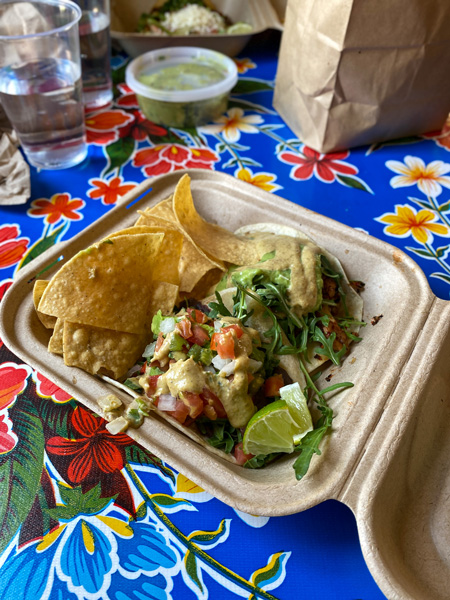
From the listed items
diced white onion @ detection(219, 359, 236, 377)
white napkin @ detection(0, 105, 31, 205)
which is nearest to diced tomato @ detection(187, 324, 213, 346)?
diced white onion @ detection(219, 359, 236, 377)

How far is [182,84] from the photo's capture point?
2.54 m

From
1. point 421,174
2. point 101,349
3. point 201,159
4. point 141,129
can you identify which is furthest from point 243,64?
point 101,349

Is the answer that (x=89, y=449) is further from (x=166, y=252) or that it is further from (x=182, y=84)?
(x=182, y=84)

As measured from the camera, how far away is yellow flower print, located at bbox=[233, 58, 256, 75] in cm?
300

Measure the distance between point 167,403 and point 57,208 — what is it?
1.24 meters

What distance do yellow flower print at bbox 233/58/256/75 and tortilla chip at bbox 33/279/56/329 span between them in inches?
86.3

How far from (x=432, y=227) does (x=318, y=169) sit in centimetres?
59

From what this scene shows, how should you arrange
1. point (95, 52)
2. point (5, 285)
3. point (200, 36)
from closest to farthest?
point (5, 285)
point (95, 52)
point (200, 36)

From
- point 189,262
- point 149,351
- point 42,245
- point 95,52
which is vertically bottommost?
point 42,245

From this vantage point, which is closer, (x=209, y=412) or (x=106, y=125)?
(x=209, y=412)

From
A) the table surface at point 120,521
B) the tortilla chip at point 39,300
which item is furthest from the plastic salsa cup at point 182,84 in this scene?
the tortilla chip at point 39,300

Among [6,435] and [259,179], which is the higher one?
[259,179]

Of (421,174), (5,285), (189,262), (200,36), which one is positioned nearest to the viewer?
(189,262)

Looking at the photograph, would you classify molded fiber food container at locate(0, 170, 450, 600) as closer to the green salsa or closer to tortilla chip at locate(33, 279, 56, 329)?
tortilla chip at locate(33, 279, 56, 329)
